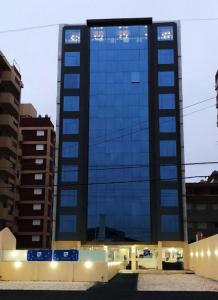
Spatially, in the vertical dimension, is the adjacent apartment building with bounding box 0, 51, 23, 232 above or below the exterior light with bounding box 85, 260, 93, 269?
above

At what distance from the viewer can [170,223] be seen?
8900 cm

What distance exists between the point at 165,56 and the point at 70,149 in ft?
86.0

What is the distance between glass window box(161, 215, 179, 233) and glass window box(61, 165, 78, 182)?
17.8m

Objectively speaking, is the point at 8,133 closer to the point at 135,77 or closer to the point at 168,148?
the point at 135,77

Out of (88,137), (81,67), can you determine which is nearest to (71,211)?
(88,137)

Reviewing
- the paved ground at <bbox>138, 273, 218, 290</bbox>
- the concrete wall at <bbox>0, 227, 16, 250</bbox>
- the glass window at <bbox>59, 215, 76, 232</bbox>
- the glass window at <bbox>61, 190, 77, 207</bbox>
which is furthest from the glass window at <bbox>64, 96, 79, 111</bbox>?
the paved ground at <bbox>138, 273, 218, 290</bbox>

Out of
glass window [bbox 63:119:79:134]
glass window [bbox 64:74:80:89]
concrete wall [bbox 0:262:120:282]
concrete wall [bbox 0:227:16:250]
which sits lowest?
concrete wall [bbox 0:262:120:282]

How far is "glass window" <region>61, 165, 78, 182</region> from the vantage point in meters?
91.2

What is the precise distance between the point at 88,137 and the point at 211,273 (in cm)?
4462

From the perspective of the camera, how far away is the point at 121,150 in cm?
9256

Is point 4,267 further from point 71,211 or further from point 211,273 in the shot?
point 71,211

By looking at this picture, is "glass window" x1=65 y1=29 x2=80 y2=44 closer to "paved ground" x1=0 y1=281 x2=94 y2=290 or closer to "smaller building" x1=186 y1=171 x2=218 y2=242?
"smaller building" x1=186 y1=171 x2=218 y2=242

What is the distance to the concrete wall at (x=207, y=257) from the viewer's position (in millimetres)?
51312

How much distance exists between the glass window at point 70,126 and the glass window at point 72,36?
16785mm
